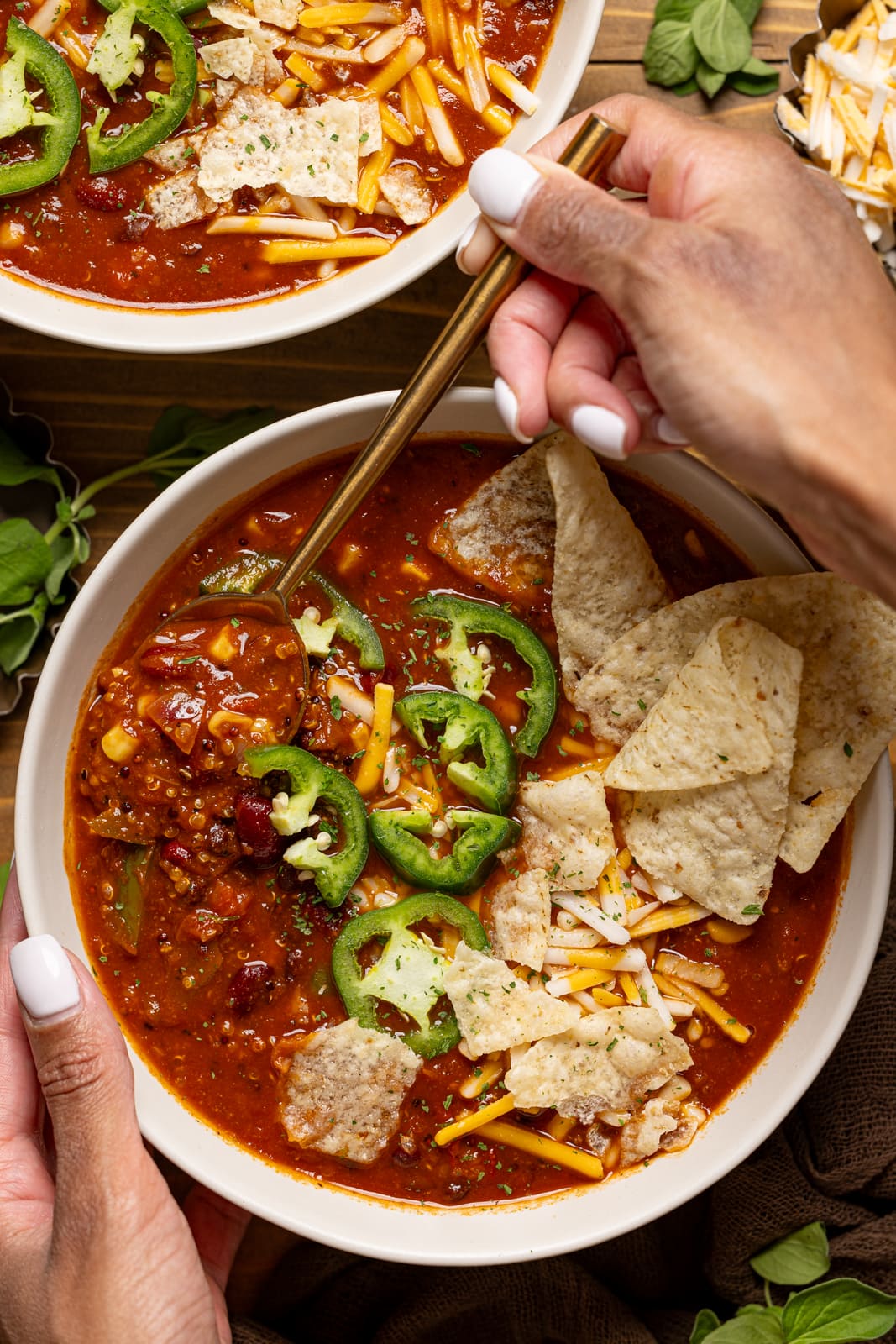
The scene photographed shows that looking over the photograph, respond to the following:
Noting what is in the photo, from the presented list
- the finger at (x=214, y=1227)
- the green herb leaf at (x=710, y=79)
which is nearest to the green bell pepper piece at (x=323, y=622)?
the finger at (x=214, y=1227)

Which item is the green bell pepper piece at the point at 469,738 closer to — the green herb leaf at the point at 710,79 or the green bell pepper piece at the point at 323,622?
the green bell pepper piece at the point at 323,622

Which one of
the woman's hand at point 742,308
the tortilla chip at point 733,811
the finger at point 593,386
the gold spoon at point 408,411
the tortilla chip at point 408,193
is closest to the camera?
the woman's hand at point 742,308

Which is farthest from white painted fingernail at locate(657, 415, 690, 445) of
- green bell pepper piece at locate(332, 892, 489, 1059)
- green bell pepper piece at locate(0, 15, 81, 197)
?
green bell pepper piece at locate(0, 15, 81, 197)

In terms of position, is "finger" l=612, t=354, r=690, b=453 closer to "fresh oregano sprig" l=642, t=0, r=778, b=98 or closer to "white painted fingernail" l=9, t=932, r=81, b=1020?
"fresh oregano sprig" l=642, t=0, r=778, b=98

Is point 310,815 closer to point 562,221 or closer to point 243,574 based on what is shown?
point 243,574

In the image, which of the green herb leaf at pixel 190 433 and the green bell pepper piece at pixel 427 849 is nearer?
the green bell pepper piece at pixel 427 849

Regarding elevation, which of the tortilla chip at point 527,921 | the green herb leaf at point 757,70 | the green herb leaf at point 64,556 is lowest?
the green herb leaf at point 64,556

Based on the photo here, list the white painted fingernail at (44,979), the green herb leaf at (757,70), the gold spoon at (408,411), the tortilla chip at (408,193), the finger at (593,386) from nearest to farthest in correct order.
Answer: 1. the finger at (593,386)
2. the gold spoon at (408,411)
3. the white painted fingernail at (44,979)
4. the tortilla chip at (408,193)
5. the green herb leaf at (757,70)
